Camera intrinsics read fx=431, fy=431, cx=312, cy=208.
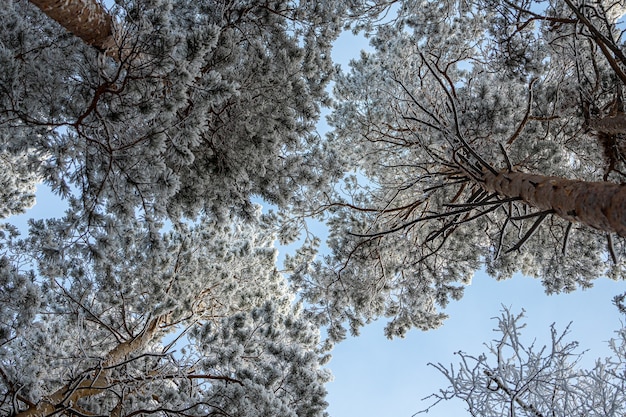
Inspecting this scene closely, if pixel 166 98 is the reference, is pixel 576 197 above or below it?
below

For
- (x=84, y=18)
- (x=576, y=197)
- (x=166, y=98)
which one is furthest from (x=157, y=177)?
(x=576, y=197)

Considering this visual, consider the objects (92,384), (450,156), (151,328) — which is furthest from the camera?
(151,328)

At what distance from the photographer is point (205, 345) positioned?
5.84 meters

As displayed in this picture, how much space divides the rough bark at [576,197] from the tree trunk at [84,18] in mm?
3628

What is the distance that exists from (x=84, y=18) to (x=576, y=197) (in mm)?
4373

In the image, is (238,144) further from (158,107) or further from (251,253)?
(251,253)

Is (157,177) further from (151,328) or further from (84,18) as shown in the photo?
(151,328)

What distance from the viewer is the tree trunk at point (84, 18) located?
12.3ft

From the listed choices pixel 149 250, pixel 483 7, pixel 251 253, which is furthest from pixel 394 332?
pixel 483 7

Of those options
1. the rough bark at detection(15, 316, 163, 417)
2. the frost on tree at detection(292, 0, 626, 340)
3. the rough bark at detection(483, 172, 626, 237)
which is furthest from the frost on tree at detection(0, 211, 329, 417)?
the rough bark at detection(483, 172, 626, 237)

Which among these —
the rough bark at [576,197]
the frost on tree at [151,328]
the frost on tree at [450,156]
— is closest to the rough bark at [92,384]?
the frost on tree at [151,328]

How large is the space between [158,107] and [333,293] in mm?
4309

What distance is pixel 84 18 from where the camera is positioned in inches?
160

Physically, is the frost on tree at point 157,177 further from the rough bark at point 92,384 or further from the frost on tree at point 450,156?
the frost on tree at point 450,156
